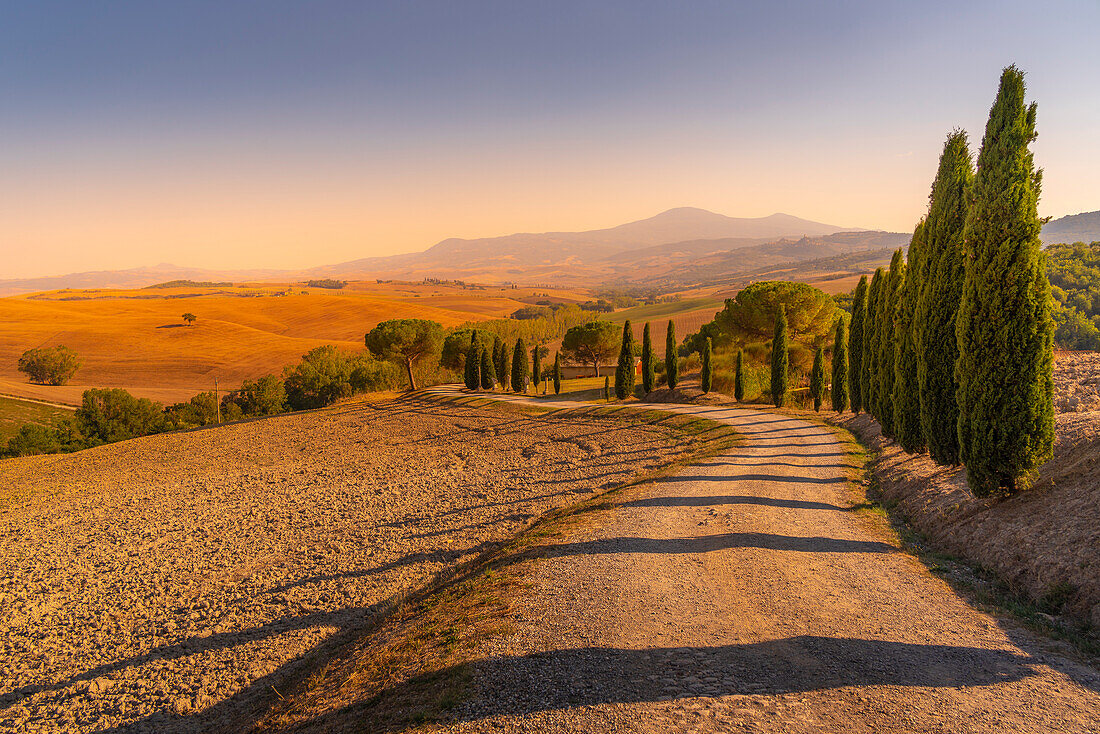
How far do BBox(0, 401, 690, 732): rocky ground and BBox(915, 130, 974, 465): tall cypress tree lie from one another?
390 inches

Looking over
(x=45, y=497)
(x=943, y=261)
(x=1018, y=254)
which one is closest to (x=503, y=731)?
(x=1018, y=254)

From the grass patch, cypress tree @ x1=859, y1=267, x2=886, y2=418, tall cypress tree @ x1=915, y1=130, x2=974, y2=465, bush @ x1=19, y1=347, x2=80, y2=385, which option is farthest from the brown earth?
bush @ x1=19, y1=347, x2=80, y2=385

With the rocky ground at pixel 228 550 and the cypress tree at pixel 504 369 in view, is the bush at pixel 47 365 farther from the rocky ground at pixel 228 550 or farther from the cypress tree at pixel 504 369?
the cypress tree at pixel 504 369

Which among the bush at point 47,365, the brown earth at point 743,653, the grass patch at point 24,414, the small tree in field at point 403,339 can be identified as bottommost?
the grass patch at point 24,414

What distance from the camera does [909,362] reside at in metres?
16.1

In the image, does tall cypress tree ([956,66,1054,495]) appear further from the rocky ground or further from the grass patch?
the grass patch

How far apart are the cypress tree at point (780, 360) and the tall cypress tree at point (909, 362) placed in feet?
55.1

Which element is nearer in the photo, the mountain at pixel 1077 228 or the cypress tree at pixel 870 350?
the cypress tree at pixel 870 350

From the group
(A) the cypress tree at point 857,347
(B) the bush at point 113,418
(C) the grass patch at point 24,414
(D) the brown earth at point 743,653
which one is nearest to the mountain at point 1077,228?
(A) the cypress tree at point 857,347

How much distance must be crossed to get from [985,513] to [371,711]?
40.8 feet

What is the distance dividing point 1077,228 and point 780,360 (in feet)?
645

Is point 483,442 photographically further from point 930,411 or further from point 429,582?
point 930,411

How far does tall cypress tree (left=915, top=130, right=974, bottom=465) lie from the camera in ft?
43.5

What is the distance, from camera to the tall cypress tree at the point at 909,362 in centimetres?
1567
